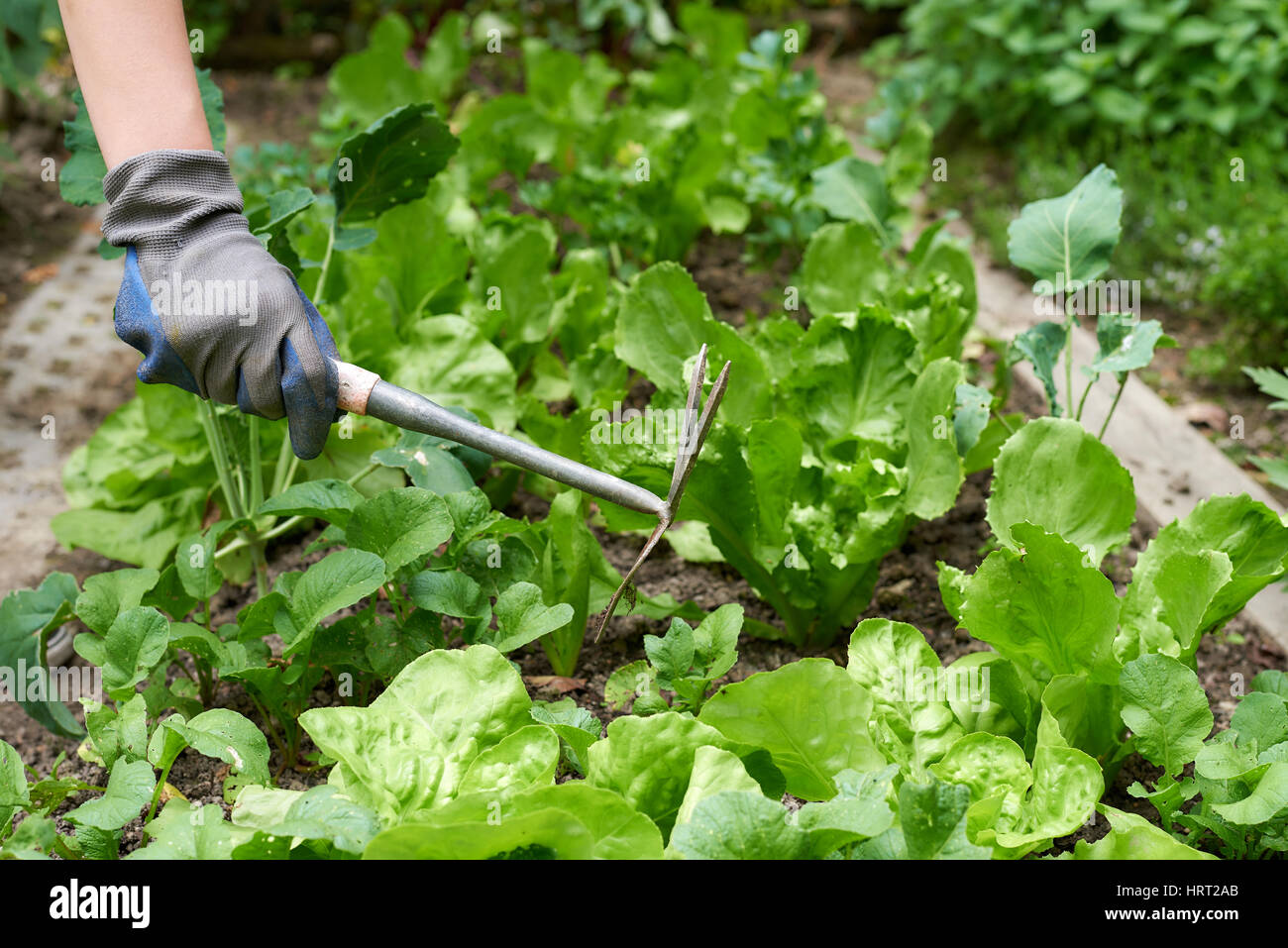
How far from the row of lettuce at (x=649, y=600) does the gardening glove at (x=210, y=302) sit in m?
0.14

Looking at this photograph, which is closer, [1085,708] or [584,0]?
[1085,708]

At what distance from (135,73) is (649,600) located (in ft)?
3.83

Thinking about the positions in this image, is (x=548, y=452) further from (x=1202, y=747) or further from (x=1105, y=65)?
(x=1105, y=65)

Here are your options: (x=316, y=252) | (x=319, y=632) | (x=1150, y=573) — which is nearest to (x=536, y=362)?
(x=316, y=252)

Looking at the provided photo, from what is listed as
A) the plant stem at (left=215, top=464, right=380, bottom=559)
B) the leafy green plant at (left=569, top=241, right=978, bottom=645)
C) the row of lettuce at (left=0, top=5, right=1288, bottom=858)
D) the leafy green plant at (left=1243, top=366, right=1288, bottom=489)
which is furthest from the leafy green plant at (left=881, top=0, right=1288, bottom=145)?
the plant stem at (left=215, top=464, right=380, bottom=559)

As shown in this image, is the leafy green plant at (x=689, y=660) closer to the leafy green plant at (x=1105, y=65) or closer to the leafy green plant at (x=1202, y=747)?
the leafy green plant at (x=1202, y=747)

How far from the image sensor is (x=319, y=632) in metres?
1.71

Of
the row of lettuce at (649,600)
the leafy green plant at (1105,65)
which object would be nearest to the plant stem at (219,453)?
the row of lettuce at (649,600)

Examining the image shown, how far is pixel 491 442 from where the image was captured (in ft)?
4.96

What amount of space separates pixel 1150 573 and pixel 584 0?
393cm

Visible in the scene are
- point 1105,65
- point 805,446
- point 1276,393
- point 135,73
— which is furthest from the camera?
point 1105,65

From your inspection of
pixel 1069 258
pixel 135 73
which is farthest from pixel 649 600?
pixel 135 73
